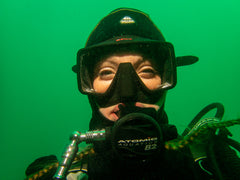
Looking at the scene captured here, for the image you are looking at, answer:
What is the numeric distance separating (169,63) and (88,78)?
1122 millimetres

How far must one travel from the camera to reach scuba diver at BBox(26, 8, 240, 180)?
1.15 meters

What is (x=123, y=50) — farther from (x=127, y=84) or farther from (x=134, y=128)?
(x=134, y=128)

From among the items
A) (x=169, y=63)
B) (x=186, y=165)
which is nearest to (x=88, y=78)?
(x=169, y=63)

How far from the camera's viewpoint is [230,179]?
1.31 meters

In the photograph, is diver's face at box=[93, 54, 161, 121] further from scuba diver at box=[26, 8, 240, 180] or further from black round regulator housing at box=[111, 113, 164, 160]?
black round regulator housing at box=[111, 113, 164, 160]

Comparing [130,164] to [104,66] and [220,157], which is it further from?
[104,66]

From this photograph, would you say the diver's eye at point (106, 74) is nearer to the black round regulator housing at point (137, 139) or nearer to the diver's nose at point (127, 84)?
the diver's nose at point (127, 84)

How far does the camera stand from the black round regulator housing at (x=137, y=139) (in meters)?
1.13

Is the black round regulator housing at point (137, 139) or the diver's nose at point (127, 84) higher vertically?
the diver's nose at point (127, 84)

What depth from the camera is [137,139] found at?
45.0 inches

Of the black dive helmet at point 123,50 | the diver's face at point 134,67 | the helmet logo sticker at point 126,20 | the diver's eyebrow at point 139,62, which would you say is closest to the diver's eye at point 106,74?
the diver's face at point 134,67

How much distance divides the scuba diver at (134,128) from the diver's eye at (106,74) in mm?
13

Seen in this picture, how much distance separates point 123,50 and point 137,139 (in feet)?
4.02

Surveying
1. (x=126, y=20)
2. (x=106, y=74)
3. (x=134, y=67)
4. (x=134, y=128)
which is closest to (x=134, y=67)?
(x=134, y=67)
